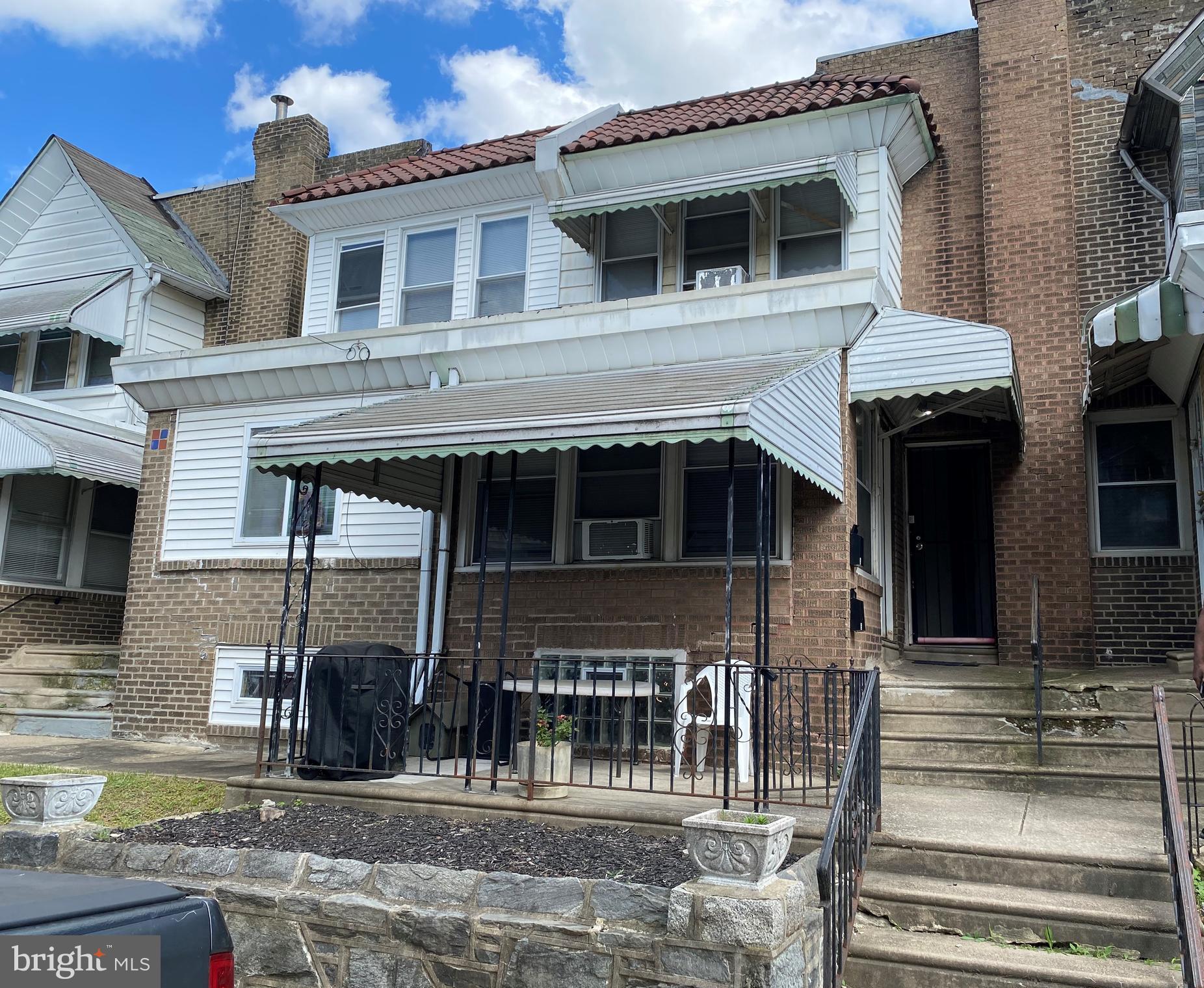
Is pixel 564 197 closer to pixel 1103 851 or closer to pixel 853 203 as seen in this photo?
pixel 853 203

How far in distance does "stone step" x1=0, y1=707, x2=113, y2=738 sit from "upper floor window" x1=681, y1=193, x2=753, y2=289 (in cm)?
849

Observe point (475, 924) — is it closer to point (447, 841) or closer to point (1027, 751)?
point (447, 841)

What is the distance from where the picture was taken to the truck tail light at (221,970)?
316cm

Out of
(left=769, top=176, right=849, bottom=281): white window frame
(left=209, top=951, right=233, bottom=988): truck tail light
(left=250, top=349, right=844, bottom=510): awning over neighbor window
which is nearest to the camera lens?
(left=209, top=951, right=233, bottom=988): truck tail light

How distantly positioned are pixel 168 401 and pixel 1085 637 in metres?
10.4

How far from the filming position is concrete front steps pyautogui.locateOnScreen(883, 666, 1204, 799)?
771cm

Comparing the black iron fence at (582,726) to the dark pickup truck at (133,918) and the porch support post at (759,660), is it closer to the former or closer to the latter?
the porch support post at (759,660)

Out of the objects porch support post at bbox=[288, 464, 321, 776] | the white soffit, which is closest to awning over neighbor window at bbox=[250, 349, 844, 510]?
the white soffit

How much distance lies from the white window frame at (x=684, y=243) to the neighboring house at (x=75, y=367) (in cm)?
811

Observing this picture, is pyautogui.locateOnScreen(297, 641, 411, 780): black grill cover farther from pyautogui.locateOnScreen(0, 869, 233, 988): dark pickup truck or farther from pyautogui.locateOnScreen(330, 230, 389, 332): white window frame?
pyautogui.locateOnScreen(330, 230, 389, 332): white window frame

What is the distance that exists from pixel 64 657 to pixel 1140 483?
1344 centimetres

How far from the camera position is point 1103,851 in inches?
227

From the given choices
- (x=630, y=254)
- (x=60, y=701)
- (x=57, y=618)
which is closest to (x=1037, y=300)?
(x=630, y=254)

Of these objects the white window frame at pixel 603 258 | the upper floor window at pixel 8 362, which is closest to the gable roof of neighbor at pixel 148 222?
the upper floor window at pixel 8 362
